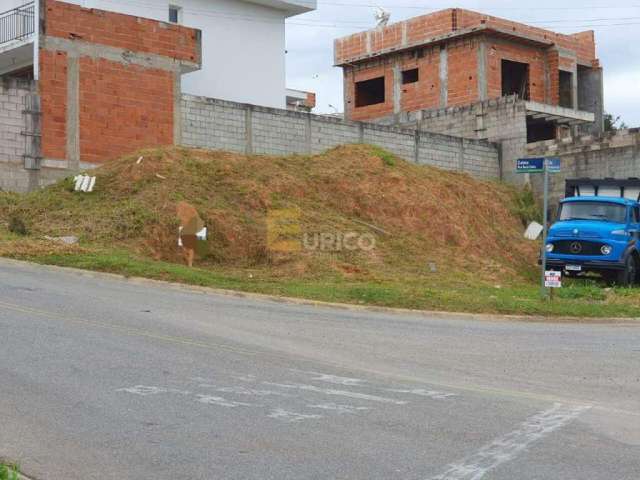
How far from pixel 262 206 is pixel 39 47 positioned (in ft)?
28.3

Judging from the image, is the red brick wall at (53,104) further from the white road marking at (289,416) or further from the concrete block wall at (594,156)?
the white road marking at (289,416)

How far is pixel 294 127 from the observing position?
105 feet

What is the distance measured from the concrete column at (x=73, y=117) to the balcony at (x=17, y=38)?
112 inches

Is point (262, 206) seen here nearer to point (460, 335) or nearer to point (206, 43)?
point (460, 335)

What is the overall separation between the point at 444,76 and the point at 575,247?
947 inches

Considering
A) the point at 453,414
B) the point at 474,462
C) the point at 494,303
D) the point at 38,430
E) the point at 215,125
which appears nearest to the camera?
the point at 474,462

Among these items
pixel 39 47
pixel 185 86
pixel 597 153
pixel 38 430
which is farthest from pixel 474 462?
pixel 185 86

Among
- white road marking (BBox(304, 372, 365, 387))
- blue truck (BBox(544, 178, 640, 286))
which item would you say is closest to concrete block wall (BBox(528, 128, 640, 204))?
blue truck (BBox(544, 178, 640, 286))

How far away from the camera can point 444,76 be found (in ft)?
153

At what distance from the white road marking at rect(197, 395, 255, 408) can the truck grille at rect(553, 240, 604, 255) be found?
17.1m

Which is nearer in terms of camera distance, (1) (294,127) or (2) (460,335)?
(2) (460,335)

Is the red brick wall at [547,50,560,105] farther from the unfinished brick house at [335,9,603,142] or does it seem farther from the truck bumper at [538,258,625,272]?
the truck bumper at [538,258,625,272]

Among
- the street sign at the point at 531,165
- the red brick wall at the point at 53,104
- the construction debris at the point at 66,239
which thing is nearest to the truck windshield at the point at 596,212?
the street sign at the point at 531,165

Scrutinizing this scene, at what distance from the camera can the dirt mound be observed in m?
23.9
